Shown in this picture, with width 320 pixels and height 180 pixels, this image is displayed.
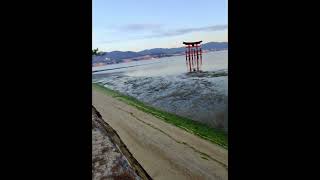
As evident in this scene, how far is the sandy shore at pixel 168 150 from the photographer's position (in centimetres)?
870

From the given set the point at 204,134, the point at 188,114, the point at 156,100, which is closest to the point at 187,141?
the point at 204,134

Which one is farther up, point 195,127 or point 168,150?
point 195,127

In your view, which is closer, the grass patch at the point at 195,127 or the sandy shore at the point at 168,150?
the sandy shore at the point at 168,150

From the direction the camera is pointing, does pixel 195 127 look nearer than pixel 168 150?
No

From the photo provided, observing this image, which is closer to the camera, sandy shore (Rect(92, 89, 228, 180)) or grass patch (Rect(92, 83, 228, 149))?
sandy shore (Rect(92, 89, 228, 180))

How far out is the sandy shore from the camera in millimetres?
8703

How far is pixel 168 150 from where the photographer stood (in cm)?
1091
